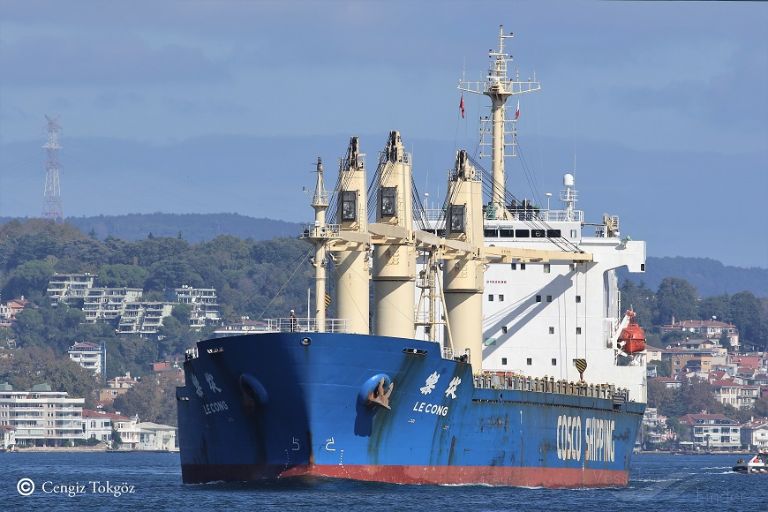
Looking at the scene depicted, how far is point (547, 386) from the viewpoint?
228 feet

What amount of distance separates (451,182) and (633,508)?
14171mm

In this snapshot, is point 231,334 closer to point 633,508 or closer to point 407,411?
point 407,411

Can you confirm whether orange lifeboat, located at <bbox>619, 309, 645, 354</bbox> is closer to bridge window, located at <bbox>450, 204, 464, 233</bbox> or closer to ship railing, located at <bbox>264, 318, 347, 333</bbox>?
bridge window, located at <bbox>450, 204, 464, 233</bbox>

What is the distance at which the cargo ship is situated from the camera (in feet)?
186

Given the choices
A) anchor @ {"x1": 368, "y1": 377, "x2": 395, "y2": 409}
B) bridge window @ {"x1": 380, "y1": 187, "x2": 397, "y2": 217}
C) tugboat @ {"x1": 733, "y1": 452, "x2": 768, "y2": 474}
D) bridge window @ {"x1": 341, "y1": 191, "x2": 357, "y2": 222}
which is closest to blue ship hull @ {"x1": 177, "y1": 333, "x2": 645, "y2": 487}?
anchor @ {"x1": 368, "y1": 377, "x2": 395, "y2": 409}

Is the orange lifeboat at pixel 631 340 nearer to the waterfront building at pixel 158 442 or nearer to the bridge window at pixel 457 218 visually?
the bridge window at pixel 457 218

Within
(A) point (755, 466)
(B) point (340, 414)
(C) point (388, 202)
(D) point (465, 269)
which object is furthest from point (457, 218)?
(A) point (755, 466)

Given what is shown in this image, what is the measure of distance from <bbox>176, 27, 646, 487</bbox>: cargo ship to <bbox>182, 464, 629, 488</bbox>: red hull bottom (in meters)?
0.06

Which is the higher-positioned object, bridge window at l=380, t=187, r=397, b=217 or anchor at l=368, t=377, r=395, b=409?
bridge window at l=380, t=187, r=397, b=217

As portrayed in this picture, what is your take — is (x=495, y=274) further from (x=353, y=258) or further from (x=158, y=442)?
(x=158, y=442)

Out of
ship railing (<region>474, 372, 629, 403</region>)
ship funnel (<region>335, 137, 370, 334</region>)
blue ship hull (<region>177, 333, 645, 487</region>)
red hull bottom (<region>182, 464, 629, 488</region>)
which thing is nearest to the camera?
blue ship hull (<region>177, 333, 645, 487</region>)

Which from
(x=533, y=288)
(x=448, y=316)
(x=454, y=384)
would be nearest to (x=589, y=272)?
(x=533, y=288)

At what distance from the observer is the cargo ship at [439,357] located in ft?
186

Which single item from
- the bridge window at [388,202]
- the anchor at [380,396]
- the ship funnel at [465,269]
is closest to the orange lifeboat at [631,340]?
the ship funnel at [465,269]
